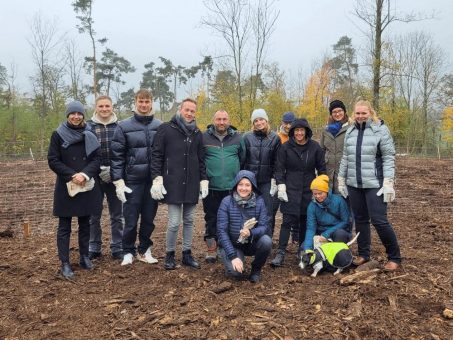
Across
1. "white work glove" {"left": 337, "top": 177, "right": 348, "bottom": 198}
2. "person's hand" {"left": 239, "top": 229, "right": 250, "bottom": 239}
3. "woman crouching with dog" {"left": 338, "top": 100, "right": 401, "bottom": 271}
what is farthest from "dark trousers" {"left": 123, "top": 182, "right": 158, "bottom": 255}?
"woman crouching with dog" {"left": 338, "top": 100, "right": 401, "bottom": 271}

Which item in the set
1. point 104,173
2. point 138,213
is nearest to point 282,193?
point 138,213

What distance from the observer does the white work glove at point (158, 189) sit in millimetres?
3875

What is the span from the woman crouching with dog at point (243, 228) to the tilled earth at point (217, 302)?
231 mm

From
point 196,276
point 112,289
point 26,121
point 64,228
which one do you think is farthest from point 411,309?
point 26,121

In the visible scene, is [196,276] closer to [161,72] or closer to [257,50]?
[257,50]

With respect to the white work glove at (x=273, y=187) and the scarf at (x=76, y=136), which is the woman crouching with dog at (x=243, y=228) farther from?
the scarf at (x=76, y=136)

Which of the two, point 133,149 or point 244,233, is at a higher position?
point 133,149

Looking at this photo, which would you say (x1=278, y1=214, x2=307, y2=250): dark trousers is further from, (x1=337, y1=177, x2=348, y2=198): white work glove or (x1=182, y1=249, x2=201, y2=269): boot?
(x1=182, y1=249, x2=201, y2=269): boot

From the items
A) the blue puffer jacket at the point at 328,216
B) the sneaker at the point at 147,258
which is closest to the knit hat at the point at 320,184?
the blue puffer jacket at the point at 328,216

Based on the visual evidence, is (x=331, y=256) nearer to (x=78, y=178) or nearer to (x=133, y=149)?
(x=133, y=149)

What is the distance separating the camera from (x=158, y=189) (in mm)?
3871

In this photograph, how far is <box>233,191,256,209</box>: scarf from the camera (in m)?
3.76

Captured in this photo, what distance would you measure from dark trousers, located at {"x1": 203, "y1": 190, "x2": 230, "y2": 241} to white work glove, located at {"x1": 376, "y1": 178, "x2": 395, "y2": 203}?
1.57m

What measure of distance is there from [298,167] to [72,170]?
226cm
